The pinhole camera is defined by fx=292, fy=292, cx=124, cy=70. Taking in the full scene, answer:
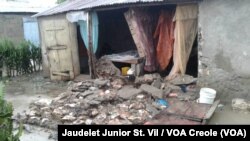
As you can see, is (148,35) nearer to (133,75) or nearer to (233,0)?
(133,75)

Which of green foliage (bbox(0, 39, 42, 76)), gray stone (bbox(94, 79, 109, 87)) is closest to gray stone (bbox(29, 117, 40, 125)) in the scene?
gray stone (bbox(94, 79, 109, 87))

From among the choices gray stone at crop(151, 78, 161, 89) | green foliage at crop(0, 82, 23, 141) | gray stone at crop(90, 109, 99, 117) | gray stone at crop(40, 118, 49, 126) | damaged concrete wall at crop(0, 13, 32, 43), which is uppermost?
damaged concrete wall at crop(0, 13, 32, 43)

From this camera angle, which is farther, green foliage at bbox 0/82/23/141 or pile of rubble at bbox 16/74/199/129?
pile of rubble at bbox 16/74/199/129

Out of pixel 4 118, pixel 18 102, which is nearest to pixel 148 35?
pixel 18 102

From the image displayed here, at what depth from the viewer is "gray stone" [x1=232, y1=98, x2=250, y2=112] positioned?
688 centimetres

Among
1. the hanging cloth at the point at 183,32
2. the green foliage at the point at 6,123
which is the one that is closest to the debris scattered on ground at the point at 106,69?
the hanging cloth at the point at 183,32

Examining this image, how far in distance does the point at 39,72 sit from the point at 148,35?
575 centimetres

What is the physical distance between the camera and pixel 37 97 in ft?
30.1

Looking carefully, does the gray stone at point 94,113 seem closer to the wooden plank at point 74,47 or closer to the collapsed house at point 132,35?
the collapsed house at point 132,35

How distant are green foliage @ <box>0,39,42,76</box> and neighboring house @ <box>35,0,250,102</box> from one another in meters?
1.07

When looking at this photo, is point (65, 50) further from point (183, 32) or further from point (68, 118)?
point (68, 118)

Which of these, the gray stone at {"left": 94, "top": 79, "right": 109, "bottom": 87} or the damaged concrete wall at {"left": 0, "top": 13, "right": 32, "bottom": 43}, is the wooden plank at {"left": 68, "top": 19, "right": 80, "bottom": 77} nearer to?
the gray stone at {"left": 94, "top": 79, "right": 109, "bottom": 87}

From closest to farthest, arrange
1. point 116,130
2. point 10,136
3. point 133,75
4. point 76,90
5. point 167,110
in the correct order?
point 10,136 < point 116,130 < point 167,110 < point 76,90 < point 133,75

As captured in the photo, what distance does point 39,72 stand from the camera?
512 inches
